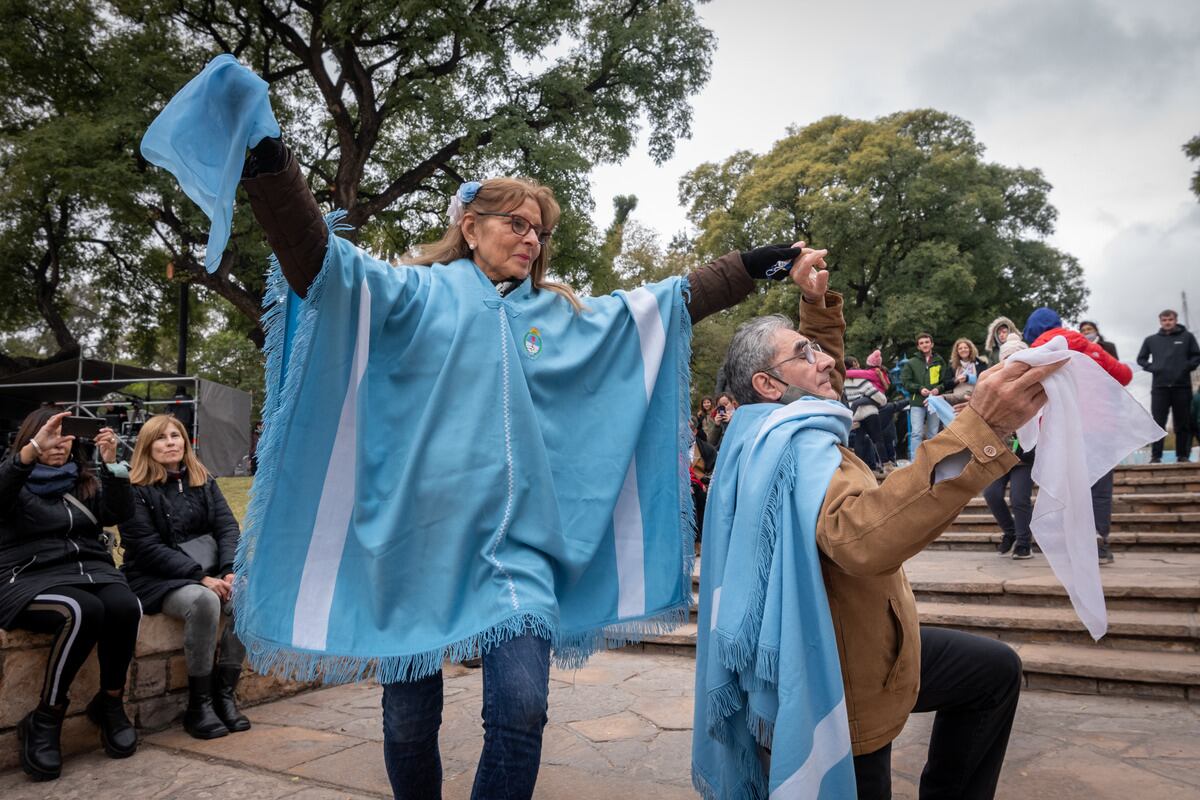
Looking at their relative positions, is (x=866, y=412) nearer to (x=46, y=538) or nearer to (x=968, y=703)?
(x=968, y=703)

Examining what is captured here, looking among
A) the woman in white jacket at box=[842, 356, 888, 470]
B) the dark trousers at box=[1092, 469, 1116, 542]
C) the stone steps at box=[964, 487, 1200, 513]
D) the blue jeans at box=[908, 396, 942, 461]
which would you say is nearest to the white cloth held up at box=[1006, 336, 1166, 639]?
the dark trousers at box=[1092, 469, 1116, 542]

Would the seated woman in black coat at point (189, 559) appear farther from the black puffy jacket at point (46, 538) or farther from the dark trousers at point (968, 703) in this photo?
the dark trousers at point (968, 703)

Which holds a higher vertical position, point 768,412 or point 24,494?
point 768,412

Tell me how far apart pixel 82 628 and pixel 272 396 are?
7.08ft

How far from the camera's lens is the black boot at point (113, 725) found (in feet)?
11.8

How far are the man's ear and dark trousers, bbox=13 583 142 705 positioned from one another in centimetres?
310

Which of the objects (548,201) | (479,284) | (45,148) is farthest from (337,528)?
(45,148)

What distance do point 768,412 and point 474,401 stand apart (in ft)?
2.66

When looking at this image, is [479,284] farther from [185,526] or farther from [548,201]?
[185,526]

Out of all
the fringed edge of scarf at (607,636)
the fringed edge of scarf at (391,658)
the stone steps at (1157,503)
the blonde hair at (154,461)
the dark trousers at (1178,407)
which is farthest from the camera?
the dark trousers at (1178,407)

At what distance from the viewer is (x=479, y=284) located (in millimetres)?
2320

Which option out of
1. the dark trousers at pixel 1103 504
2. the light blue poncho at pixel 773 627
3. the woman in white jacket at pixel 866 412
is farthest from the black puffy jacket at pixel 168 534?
the woman in white jacket at pixel 866 412

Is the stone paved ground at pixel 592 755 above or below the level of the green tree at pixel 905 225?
below

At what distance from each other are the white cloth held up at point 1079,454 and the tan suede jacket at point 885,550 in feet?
0.78
